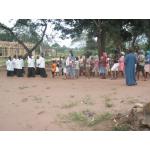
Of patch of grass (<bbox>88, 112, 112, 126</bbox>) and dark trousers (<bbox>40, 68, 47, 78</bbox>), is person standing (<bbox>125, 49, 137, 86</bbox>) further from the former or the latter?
dark trousers (<bbox>40, 68, 47, 78</bbox>)

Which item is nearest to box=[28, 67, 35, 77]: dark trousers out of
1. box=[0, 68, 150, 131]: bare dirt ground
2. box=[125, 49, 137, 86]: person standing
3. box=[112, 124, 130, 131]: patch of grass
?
box=[0, 68, 150, 131]: bare dirt ground

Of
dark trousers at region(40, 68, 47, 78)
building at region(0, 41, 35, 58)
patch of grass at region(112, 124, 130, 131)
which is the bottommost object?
patch of grass at region(112, 124, 130, 131)

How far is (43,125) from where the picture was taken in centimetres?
782

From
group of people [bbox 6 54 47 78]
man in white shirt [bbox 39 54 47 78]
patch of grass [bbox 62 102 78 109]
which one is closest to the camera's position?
patch of grass [bbox 62 102 78 109]

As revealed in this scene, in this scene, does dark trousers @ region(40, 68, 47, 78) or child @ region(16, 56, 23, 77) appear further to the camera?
child @ region(16, 56, 23, 77)

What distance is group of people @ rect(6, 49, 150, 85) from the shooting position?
14281mm

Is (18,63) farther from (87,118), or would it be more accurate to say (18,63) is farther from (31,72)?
(87,118)

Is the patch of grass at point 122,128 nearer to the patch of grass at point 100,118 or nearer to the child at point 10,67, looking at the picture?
the patch of grass at point 100,118

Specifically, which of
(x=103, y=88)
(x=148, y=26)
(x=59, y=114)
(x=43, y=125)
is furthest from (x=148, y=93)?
(x=148, y=26)

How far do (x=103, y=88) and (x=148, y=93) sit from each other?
216 cm

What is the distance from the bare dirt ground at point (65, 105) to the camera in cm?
791

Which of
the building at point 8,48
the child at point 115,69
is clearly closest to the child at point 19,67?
the child at point 115,69

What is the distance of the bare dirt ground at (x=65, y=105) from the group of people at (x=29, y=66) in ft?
16.8

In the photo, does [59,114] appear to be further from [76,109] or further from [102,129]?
[102,129]
